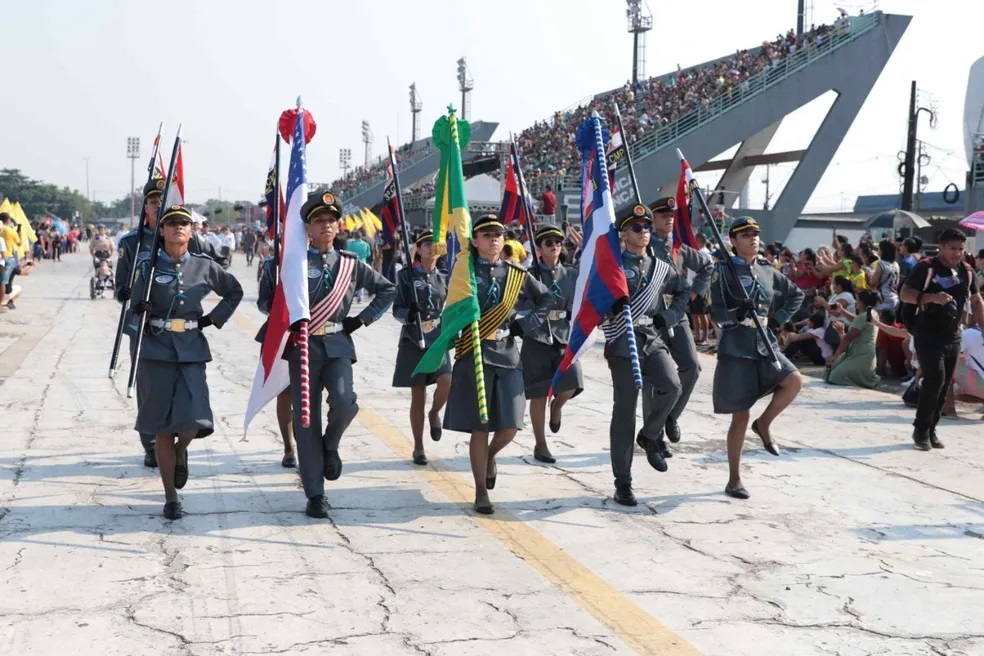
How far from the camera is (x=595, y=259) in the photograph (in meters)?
7.27

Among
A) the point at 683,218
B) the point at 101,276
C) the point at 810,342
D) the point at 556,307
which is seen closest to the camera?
the point at 556,307

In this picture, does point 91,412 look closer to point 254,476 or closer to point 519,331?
point 254,476

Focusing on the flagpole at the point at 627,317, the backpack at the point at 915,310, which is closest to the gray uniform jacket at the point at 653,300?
the flagpole at the point at 627,317

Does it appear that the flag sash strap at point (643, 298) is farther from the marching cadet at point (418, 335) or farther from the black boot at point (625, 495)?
the marching cadet at point (418, 335)

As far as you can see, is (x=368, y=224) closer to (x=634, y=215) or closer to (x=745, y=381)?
(x=634, y=215)

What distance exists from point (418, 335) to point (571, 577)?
3170mm

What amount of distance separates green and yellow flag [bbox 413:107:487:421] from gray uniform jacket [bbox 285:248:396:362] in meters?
0.42

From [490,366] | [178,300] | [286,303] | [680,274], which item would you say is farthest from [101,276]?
[490,366]

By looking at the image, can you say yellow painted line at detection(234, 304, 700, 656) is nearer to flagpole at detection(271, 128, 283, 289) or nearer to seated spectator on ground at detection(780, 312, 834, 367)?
flagpole at detection(271, 128, 283, 289)

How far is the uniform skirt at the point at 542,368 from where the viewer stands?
8.41 m

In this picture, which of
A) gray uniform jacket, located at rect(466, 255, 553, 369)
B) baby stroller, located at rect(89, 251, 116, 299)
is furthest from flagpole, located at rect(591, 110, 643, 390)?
baby stroller, located at rect(89, 251, 116, 299)

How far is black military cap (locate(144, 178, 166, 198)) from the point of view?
343 inches

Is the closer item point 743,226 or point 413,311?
point 743,226

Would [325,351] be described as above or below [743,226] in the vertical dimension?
below
